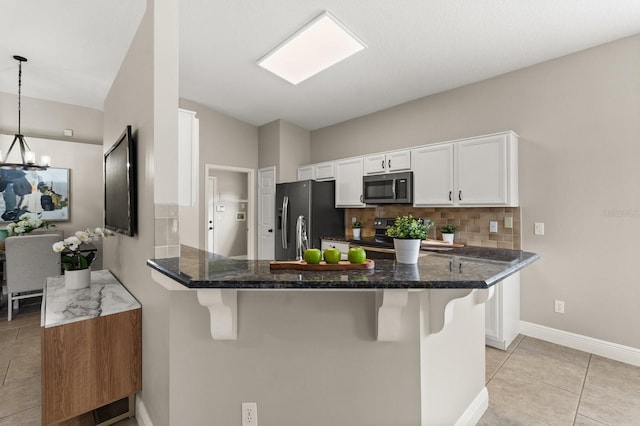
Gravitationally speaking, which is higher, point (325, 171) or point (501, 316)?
point (325, 171)

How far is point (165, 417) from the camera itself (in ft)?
4.77

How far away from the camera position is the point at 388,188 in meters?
3.83

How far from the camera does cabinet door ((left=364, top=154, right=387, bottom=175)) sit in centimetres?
396

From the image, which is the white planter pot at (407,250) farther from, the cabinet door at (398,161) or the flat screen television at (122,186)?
the cabinet door at (398,161)

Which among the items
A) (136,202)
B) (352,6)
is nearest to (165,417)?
(136,202)

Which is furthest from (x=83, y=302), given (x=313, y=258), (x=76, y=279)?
(x=313, y=258)

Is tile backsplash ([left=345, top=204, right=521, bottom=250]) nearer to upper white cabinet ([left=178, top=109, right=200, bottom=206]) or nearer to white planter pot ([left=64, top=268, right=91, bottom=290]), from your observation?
upper white cabinet ([left=178, top=109, right=200, bottom=206])

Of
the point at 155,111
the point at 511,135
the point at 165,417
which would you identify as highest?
the point at 511,135

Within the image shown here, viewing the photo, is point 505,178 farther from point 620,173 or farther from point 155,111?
point 155,111

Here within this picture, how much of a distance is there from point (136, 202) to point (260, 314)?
4.12 feet

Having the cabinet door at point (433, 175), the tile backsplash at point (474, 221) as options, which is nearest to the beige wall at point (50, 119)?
the tile backsplash at point (474, 221)

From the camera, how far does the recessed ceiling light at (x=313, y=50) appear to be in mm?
2713

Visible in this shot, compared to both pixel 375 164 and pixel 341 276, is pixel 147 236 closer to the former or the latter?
pixel 341 276

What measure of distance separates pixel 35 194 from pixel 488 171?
19.9ft
